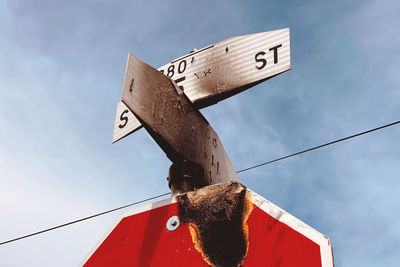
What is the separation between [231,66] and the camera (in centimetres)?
198

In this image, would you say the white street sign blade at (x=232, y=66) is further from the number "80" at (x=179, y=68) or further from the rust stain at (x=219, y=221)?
the rust stain at (x=219, y=221)

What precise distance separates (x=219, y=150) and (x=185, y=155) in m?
0.43

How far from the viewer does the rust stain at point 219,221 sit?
115 centimetres

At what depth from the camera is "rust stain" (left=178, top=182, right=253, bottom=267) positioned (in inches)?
45.3

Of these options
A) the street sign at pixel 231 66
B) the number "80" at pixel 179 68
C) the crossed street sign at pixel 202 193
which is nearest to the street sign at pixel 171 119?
the crossed street sign at pixel 202 193

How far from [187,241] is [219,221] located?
0.13 m

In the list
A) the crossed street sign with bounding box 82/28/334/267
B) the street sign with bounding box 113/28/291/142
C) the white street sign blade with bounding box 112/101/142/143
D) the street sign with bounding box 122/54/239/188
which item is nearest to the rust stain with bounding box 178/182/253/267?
the crossed street sign with bounding box 82/28/334/267

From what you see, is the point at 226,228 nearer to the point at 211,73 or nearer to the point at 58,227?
the point at 211,73

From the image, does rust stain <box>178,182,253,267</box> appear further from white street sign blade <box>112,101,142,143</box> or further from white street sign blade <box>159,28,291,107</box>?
white street sign blade <box>112,101,142,143</box>

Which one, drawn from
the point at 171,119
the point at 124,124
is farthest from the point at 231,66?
the point at 124,124

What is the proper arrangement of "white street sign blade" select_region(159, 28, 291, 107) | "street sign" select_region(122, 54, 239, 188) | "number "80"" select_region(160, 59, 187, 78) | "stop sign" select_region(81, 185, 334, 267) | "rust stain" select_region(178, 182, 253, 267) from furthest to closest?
"number "80"" select_region(160, 59, 187, 78)
"white street sign blade" select_region(159, 28, 291, 107)
"street sign" select_region(122, 54, 239, 188)
"rust stain" select_region(178, 182, 253, 267)
"stop sign" select_region(81, 185, 334, 267)

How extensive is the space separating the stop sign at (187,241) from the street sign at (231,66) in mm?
763

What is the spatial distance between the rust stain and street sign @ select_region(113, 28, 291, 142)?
0.72 m

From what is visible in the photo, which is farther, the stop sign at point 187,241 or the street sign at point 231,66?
the street sign at point 231,66
